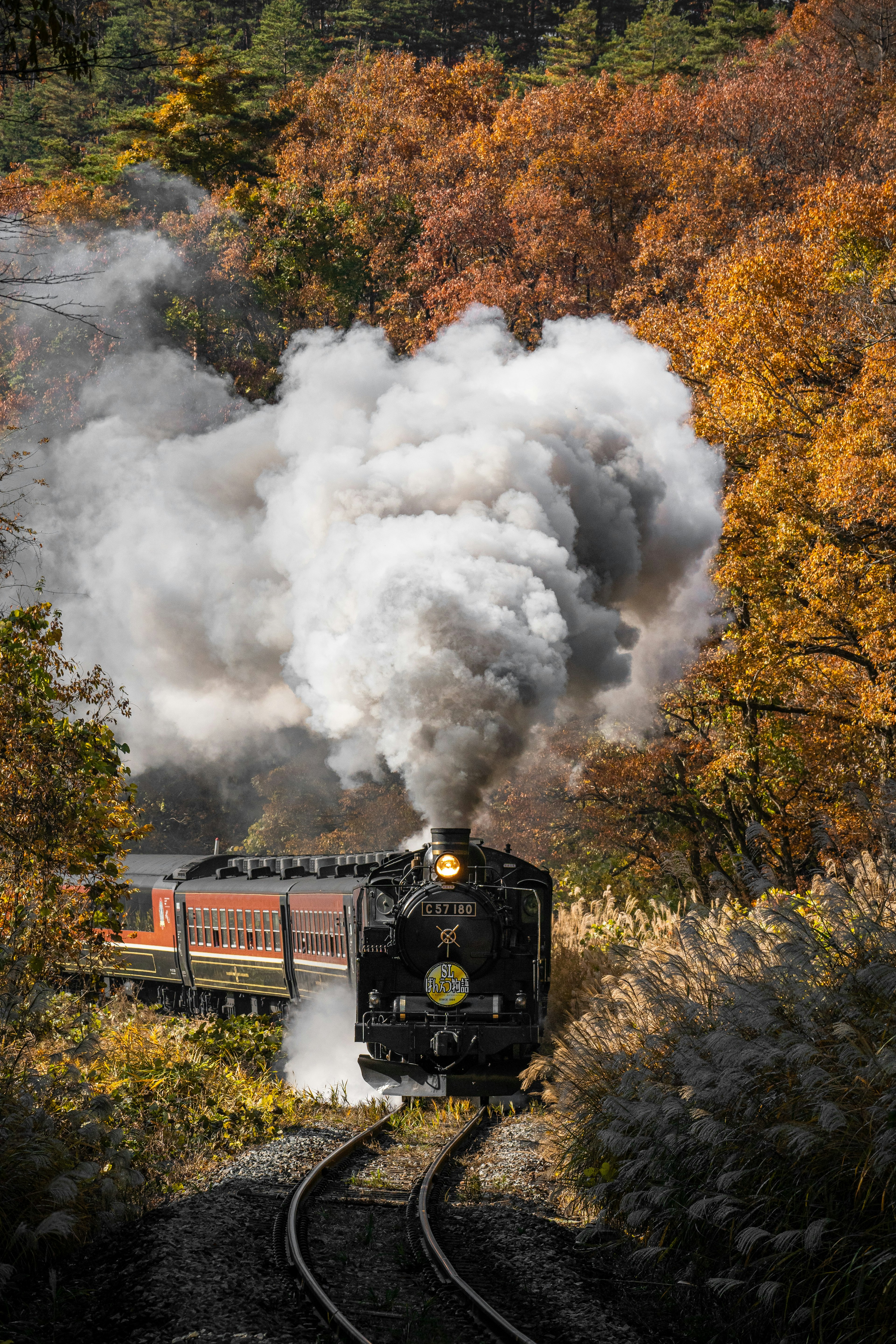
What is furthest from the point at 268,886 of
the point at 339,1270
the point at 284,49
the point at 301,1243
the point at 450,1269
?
the point at 284,49

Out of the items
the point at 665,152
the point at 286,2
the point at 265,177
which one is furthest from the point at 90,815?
the point at 286,2

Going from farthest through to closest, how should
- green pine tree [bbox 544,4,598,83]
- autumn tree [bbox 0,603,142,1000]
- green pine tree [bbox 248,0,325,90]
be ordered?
green pine tree [bbox 544,4,598,83] < green pine tree [bbox 248,0,325,90] < autumn tree [bbox 0,603,142,1000]

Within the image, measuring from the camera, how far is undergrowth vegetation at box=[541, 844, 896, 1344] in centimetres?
534

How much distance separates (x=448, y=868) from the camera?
11047 millimetres

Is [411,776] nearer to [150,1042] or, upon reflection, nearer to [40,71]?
[150,1042]

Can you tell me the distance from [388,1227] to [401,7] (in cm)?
6382

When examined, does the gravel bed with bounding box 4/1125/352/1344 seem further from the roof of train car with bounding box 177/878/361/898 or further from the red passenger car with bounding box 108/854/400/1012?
the roof of train car with bounding box 177/878/361/898

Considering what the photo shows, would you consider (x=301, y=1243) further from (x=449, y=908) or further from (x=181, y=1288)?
(x=449, y=908)

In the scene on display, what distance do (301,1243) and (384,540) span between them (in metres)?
7.88

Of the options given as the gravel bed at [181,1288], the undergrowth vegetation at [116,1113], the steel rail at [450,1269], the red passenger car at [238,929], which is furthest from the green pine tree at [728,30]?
the gravel bed at [181,1288]

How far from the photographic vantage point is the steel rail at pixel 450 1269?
5.86 m

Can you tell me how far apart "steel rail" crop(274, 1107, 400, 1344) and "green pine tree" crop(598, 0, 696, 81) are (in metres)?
44.0

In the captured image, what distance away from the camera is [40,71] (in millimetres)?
6227

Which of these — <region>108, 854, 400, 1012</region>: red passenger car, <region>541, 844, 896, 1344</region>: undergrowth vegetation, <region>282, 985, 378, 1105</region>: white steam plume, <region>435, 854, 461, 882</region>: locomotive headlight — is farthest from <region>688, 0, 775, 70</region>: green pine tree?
<region>541, 844, 896, 1344</region>: undergrowth vegetation
